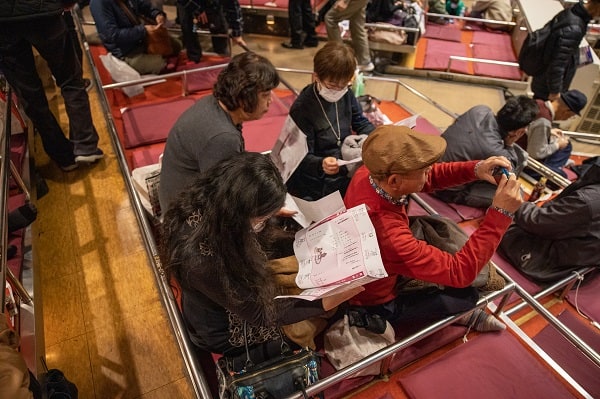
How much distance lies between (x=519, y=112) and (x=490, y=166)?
1441mm

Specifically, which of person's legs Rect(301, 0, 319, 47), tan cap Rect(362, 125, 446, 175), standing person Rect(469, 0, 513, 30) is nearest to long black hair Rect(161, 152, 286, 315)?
tan cap Rect(362, 125, 446, 175)

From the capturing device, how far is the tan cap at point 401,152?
1.66 metres

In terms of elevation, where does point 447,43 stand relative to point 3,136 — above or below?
below

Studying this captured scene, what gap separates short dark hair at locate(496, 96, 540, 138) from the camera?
309 cm

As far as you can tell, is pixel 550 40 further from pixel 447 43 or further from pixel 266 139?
pixel 266 139

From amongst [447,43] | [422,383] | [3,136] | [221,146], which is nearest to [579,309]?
[422,383]

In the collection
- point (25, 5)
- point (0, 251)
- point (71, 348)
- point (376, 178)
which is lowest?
point (71, 348)

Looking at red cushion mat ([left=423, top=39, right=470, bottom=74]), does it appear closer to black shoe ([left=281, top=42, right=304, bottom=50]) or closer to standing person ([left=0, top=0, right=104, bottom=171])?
black shoe ([left=281, top=42, right=304, bottom=50])

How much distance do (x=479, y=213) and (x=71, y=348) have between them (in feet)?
10.3

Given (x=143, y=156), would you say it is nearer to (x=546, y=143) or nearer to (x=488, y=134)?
(x=488, y=134)

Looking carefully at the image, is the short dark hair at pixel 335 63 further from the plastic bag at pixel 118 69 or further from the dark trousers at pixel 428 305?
the plastic bag at pixel 118 69

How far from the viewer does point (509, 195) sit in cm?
165

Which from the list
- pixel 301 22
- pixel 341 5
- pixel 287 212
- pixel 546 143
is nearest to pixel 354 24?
pixel 341 5

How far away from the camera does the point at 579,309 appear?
2.72 metres
